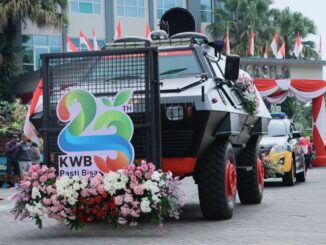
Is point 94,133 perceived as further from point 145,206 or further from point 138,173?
point 145,206

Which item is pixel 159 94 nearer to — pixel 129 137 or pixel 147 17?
pixel 129 137

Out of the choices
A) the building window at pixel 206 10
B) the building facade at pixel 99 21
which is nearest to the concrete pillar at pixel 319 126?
the building facade at pixel 99 21

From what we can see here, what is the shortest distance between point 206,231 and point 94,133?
6.08 ft

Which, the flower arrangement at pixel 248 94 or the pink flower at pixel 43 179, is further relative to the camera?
the flower arrangement at pixel 248 94

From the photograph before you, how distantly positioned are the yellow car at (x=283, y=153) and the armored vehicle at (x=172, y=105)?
21.5 feet

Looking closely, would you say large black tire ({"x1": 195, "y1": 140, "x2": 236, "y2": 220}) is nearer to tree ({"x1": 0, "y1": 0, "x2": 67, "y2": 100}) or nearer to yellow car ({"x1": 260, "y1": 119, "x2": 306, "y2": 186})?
yellow car ({"x1": 260, "y1": 119, "x2": 306, "y2": 186})

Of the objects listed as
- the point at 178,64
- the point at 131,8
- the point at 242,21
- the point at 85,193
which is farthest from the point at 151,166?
the point at 242,21

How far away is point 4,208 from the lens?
13703mm

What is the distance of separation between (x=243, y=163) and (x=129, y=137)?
406 centimetres

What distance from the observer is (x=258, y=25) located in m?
44.4

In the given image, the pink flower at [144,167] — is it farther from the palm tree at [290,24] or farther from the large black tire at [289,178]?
the palm tree at [290,24]

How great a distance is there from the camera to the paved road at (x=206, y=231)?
8.21 metres

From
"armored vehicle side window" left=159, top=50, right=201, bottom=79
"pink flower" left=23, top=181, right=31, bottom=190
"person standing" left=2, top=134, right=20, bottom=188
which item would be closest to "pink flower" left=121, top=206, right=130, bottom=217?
"pink flower" left=23, top=181, right=31, bottom=190

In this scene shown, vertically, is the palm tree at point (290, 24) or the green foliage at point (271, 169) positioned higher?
the palm tree at point (290, 24)
